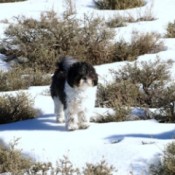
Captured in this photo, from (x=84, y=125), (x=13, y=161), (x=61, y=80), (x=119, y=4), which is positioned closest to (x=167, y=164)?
(x=13, y=161)

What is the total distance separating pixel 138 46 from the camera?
12273 mm

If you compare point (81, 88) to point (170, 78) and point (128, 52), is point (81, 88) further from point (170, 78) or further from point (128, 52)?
point (128, 52)

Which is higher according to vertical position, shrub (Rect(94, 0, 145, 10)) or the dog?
shrub (Rect(94, 0, 145, 10))

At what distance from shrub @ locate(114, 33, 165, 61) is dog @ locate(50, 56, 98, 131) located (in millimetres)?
3528

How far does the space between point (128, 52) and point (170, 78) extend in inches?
80.3

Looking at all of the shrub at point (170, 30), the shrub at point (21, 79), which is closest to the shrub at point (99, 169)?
the shrub at point (21, 79)

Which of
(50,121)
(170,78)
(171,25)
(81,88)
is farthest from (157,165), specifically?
(171,25)

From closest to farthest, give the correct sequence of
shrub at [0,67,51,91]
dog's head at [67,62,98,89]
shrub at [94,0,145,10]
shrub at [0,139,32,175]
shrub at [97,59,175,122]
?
shrub at [0,139,32,175]
dog's head at [67,62,98,89]
shrub at [97,59,175,122]
shrub at [0,67,51,91]
shrub at [94,0,145,10]

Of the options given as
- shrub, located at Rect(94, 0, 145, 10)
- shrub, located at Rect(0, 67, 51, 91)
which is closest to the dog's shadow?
shrub, located at Rect(0, 67, 51, 91)

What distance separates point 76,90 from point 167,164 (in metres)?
2.21

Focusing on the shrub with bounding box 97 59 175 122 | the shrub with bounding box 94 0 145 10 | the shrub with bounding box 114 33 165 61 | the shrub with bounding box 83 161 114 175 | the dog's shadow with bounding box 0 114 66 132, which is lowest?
the dog's shadow with bounding box 0 114 66 132

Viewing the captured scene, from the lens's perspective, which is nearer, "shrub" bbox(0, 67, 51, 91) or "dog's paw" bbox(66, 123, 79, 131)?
"dog's paw" bbox(66, 123, 79, 131)

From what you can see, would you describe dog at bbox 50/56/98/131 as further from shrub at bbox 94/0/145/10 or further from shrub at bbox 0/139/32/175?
shrub at bbox 94/0/145/10

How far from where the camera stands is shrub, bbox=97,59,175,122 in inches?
352
